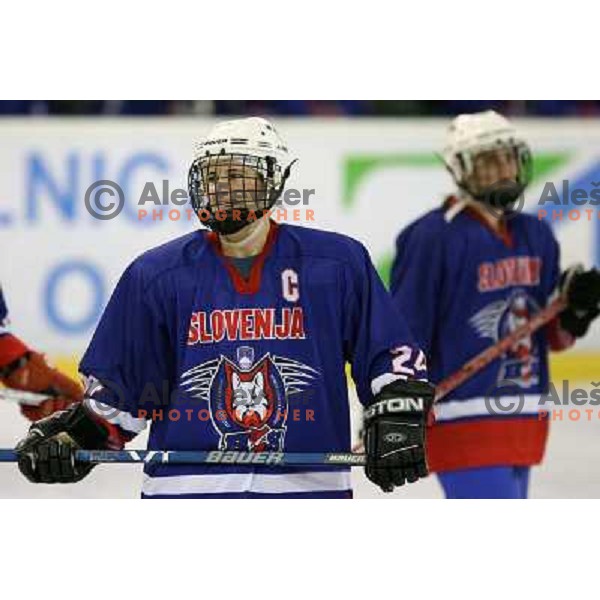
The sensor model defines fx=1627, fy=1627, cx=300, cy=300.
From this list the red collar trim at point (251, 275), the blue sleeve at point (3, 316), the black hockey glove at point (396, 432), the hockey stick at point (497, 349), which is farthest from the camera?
the hockey stick at point (497, 349)

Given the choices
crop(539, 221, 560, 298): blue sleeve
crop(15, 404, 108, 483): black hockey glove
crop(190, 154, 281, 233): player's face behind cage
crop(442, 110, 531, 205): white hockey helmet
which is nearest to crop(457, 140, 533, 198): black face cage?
crop(442, 110, 531, 205): white hockey helmet

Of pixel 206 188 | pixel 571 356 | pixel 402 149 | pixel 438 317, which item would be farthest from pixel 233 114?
pixel 571 356

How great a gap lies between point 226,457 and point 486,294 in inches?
30.8

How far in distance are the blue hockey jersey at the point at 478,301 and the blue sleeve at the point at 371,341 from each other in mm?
295

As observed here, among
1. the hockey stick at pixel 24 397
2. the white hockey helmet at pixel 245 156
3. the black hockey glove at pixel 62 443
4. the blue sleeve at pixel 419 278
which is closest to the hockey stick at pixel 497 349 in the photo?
the blue sleeve at pixel 419 278

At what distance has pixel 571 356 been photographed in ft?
13.0

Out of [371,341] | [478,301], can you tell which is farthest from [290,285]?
[478,301]

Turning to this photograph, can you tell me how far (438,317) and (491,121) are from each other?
493 mm

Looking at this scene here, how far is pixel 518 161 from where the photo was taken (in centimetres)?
394

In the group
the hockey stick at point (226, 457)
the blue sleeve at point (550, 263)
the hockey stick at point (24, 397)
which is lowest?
the hockey stick at point (226, 457)

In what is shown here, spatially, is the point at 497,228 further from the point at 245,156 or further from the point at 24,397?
the point at 24,397

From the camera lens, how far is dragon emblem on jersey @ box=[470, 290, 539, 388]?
13.0 feet

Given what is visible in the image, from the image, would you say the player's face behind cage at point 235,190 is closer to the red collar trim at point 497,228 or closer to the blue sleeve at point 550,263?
the red collar trim at point 497,228

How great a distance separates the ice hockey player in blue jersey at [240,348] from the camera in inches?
144
